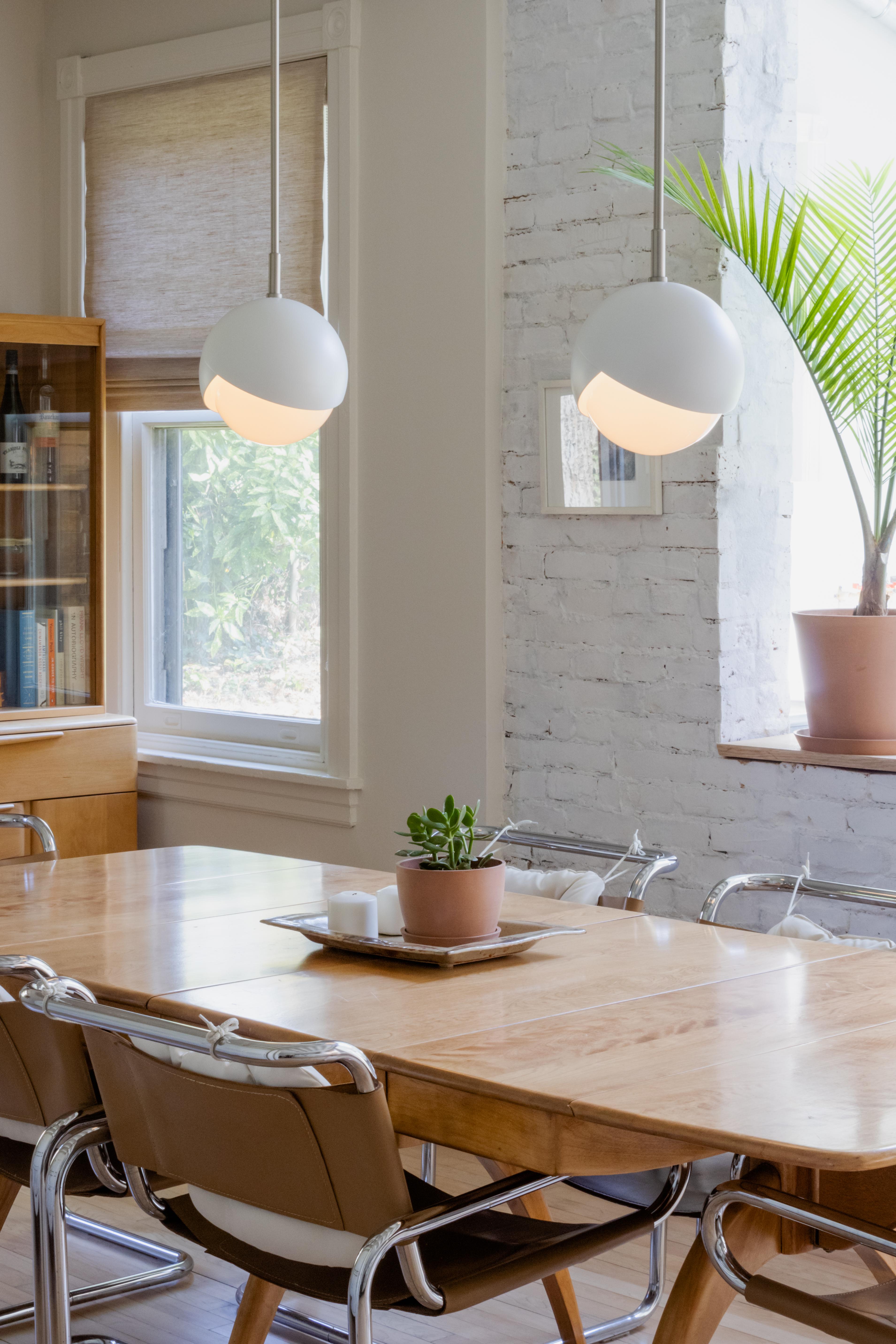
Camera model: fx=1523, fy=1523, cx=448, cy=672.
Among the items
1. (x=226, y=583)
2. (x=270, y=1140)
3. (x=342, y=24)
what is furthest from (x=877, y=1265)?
(x=342, y=24)

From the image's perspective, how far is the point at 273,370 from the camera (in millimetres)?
2371

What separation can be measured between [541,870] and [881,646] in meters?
1.04

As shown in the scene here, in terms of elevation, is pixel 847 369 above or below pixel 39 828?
above

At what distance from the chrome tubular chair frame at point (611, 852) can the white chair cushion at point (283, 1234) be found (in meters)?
0.91

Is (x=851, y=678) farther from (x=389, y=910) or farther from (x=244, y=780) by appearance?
(x=244, y=780)

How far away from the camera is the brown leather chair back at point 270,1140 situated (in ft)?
5.21

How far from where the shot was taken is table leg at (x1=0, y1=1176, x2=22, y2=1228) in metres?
2.60

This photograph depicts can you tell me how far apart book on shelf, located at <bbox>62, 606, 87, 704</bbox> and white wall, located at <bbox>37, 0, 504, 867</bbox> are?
95 centimetres

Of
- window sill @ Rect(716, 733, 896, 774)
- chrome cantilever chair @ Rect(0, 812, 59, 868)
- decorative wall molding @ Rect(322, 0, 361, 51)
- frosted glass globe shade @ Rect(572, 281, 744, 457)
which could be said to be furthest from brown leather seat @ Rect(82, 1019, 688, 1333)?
decorative wall molding @ Rect(322, 0, 361, 51)

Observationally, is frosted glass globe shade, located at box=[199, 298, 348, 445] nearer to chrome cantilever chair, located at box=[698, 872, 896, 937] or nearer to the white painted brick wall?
chrome cantilever chair, located at box=[698, 872, 896, 937]

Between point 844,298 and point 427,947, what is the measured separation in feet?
5.36

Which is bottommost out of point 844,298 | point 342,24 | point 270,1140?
point 270,1140

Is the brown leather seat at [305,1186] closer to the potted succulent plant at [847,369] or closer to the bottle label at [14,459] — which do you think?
the potted succulent plant at [847,369]

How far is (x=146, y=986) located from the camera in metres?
1.96
